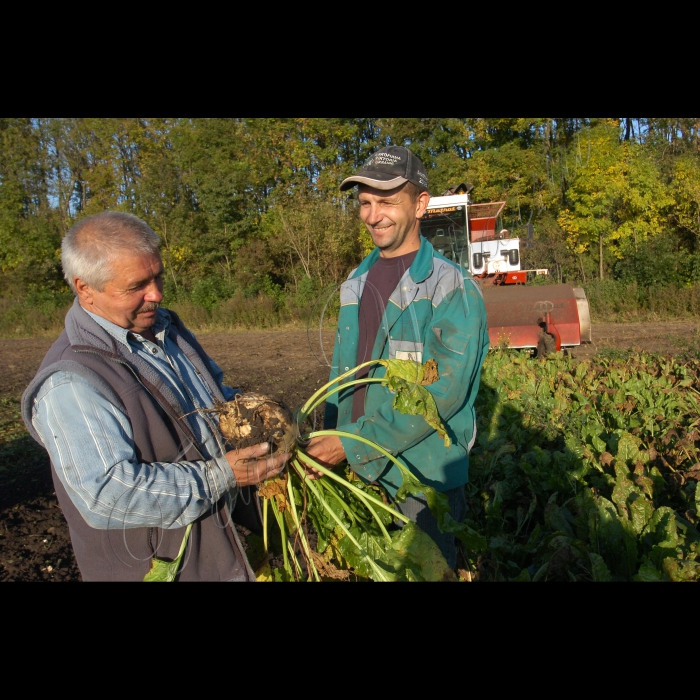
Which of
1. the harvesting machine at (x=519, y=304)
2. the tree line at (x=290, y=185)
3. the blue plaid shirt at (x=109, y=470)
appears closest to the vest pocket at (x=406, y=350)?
the blue plaid shirt at (x=109, y=470)

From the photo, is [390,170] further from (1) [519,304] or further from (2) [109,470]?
(1) [519,304]

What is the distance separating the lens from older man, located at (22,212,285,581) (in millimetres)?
1757

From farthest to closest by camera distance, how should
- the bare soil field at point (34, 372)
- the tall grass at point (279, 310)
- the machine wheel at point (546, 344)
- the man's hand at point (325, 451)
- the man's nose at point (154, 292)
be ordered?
1. the tall grass at point (279, 310)
2. the machine wheel at point (546, 344)
3. the bare soil field at point (34, 372)
4. the man's hand at point (325, 451)
5. the man's nose at point (154, 292)

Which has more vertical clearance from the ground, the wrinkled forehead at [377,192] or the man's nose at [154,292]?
the wrinkled forehead at [377,192]

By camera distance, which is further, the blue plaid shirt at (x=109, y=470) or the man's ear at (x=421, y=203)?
the man's ear at (x=421, y=203)

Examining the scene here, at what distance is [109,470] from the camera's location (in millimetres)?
1742

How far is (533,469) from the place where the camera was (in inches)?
183

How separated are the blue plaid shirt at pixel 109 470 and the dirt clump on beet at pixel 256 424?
0.11 meters

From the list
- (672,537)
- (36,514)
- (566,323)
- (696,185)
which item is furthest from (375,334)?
(696,185)

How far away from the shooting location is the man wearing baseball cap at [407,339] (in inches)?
88.3

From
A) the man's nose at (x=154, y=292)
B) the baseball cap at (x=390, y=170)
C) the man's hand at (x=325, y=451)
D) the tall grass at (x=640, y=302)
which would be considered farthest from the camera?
the tall grass at (x=640, y=302)

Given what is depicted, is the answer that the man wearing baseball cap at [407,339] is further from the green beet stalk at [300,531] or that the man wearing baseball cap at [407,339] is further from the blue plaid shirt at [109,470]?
the blue plaid shirt at [109,470]

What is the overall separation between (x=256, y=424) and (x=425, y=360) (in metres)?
0.76

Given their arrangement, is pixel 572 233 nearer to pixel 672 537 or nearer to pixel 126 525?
pixel 672 537
